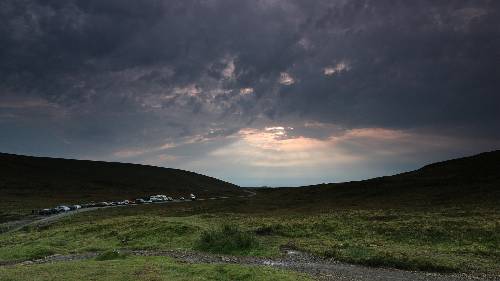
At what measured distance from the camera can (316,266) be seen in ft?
112

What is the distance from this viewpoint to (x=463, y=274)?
31.4 m

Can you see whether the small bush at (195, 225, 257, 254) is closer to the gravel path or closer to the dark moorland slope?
the gravel path

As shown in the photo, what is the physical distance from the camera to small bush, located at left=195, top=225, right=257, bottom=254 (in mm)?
41281

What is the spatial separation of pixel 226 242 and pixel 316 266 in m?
11.0

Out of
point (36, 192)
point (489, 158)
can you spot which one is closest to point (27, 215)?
point (36, 192)

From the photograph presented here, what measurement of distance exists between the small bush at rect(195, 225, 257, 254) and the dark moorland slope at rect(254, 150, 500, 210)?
48444 mm

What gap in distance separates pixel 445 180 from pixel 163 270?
98.2m

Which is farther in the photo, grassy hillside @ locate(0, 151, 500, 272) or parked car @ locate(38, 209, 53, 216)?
parked car @ locate(38, 209, 53, 216)

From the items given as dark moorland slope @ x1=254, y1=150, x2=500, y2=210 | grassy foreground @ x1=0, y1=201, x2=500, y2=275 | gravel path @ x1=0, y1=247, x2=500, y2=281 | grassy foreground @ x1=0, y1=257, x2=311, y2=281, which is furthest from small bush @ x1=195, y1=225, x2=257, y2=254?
dark moorland slope @ x1=254, y1=150, x2=500, y2=210

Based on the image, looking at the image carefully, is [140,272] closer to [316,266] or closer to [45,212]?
[316,266]

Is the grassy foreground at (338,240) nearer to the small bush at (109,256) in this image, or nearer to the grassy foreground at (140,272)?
the small bush at (109,256)

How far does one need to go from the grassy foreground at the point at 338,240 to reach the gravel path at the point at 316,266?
1775mm

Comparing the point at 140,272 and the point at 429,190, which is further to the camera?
the point at 429,190

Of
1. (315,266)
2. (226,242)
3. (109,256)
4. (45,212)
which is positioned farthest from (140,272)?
(45,212)
